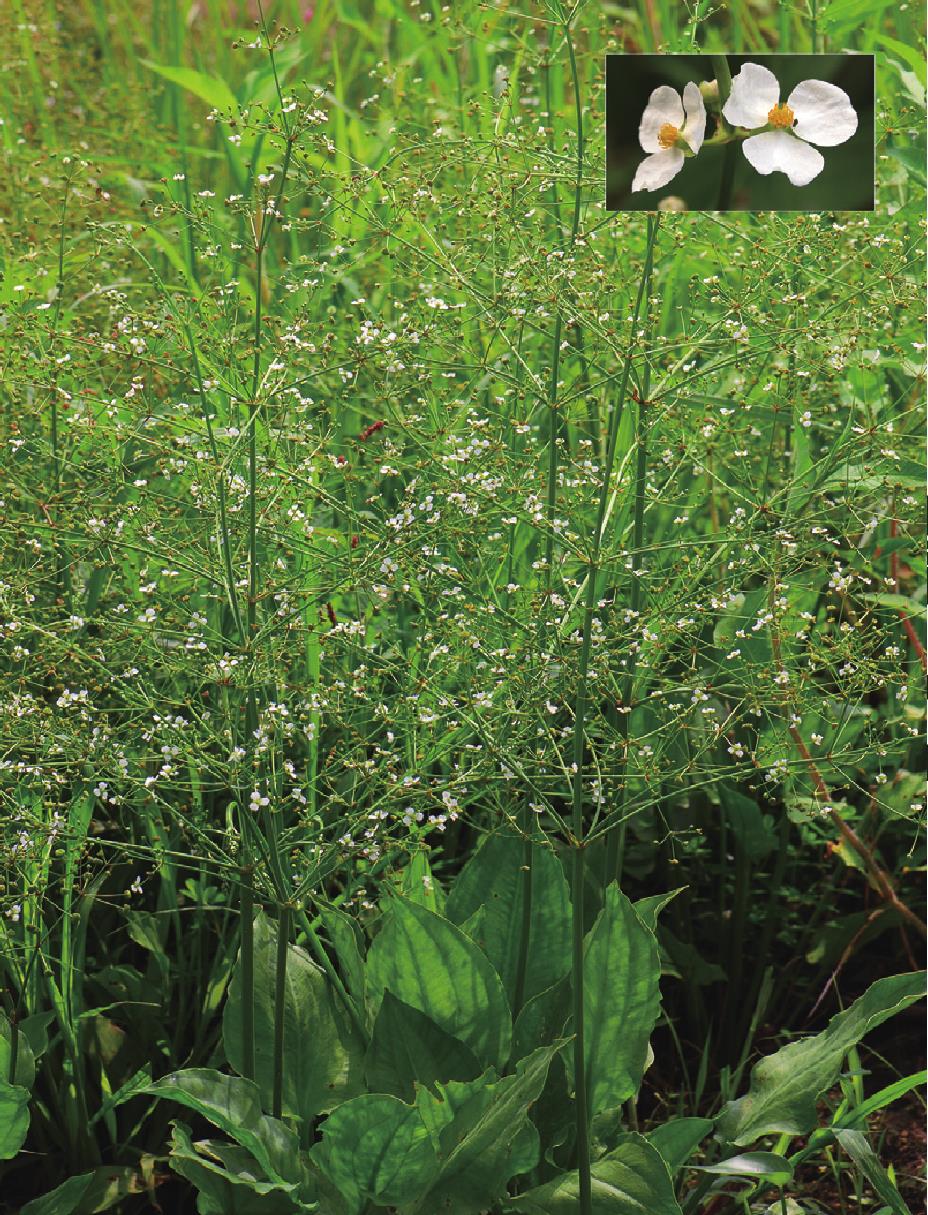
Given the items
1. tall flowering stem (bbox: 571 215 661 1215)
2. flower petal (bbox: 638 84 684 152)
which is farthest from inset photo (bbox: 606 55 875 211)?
tall flowering stem (bbox: 571 215 661 1215)

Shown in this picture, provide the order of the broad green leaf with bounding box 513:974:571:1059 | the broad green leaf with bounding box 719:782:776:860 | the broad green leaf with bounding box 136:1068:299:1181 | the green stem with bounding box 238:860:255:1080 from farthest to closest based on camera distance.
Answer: the broad green leaf with bounding box 719:782:776:860 < the broad green leaf with bounding box 513:974:571:1059 < the green stem with bounding box 238:860:255:1080 < the broad green leaf with bounding box 136:1068:299:1181

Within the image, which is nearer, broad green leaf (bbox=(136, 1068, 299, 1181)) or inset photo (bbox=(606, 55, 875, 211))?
broad green leaf (bbox=(136, 1068, 299, 1181))

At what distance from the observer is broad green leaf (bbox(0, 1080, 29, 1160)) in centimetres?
116

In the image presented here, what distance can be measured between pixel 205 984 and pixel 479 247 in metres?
0.87

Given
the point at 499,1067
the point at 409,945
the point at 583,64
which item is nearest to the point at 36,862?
the point at 409,945

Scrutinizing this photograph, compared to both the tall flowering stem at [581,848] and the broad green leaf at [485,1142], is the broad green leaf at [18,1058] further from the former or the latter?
the tall flowering stem at [581,848]

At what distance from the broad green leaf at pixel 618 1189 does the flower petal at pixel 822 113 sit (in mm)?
939

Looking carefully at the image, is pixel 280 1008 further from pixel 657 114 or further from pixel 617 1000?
pixel 657 114

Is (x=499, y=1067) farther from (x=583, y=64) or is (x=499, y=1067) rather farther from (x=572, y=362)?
(x=583, y=64)

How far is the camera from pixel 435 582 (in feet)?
4.36

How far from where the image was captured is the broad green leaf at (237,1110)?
1.07 metres

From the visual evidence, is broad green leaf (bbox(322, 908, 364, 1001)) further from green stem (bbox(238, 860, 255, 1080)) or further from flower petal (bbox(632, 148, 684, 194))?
flower petal (bbox(632, 148, 684, 194))

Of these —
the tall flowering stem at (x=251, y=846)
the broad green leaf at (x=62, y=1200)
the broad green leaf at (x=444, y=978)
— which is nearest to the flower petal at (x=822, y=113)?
the tall flowering stem at (x=251, y=846)

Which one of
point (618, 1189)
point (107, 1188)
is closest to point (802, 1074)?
point (618, 1189)
